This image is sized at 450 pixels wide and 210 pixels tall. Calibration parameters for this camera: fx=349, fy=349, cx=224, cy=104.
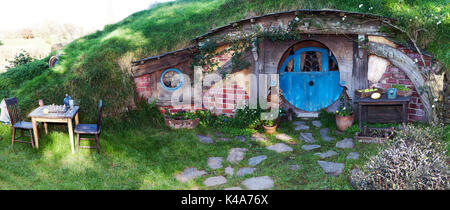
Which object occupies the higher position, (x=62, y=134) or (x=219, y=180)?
(x=62, y=134)

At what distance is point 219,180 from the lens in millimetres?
6367

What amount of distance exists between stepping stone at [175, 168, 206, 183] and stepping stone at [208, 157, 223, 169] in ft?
1.06

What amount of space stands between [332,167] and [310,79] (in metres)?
4.02

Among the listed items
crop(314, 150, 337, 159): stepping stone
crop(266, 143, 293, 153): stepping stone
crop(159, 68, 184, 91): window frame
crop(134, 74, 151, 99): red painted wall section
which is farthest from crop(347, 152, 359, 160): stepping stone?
crop(134, 74, 151, 99): red painted wall section

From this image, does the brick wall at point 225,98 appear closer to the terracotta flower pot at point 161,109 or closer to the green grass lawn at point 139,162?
the terracotta flower pot at point 161,109

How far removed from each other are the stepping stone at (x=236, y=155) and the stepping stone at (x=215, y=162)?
214 millimetres

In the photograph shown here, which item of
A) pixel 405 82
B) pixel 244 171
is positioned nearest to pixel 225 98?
pixel 244 171

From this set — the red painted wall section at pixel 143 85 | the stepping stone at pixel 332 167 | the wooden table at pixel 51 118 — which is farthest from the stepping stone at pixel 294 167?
the red painted wall section at pixel 143 85

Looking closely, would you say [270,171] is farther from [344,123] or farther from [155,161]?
[344,123]

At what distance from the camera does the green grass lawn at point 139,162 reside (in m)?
6.08

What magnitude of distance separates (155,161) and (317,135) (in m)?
3.97

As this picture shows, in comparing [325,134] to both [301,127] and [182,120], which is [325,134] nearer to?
[301,127]

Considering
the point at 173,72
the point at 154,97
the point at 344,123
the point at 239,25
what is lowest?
the point at 344,123

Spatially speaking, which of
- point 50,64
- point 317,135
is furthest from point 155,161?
point 50,64
